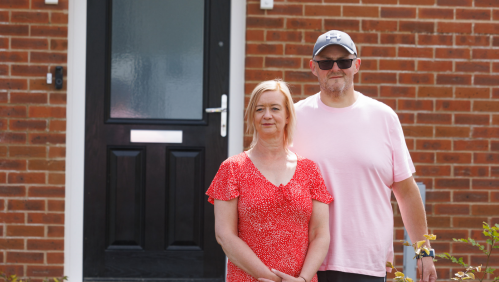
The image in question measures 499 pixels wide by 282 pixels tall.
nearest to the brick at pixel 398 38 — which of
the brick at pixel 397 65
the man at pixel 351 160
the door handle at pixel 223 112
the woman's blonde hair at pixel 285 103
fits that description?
the brick at pixel 397 65

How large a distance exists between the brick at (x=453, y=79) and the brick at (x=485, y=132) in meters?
0.35

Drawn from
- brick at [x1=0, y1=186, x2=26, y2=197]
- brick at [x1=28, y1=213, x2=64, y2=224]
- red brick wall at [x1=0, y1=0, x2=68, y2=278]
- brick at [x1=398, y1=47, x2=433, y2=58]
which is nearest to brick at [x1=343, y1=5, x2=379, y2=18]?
brick at [x1=398, y1=47, x2=433, y2=58]

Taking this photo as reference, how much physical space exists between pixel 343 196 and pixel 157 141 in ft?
6.19

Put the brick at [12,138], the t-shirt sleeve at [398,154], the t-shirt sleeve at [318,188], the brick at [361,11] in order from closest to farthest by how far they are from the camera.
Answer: the t-shirt sleeve at [318,188], the t-shirt sleeve at [398,154], the brick at [12,138], the brick at [361,11]

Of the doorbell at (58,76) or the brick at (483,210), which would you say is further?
the brick at (483,210)

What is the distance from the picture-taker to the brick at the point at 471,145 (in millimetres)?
3461

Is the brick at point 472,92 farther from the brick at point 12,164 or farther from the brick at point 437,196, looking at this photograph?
the brick at point 12,164

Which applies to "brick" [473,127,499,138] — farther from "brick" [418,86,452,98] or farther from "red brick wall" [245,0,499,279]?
"brick" [418,86,452,98]

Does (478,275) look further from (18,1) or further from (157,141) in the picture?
(18,1)

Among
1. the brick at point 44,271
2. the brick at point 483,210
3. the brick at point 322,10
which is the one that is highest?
the brick at point 322,10

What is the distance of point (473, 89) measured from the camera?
3.47 meters

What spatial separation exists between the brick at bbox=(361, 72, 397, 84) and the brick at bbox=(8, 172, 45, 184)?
2.35 meters

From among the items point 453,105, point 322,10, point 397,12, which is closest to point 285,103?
point 322,10

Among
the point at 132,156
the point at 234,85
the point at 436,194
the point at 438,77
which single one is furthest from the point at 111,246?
the point at 438,77
